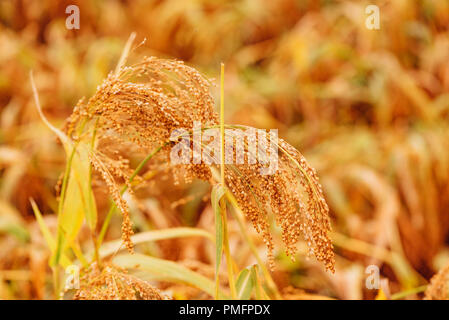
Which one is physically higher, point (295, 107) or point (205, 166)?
point (295, 107)

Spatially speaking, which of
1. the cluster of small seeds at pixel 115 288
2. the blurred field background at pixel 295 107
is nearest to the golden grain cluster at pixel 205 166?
the cluster of small seeds at pixel 115 288

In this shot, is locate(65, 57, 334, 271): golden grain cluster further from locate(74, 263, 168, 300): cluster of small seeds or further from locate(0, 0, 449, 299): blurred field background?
locate(0, 0, 449, 299): blurred field background

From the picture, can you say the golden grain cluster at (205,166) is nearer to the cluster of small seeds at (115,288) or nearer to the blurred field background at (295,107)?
the cluster of small seeds at (115,288)

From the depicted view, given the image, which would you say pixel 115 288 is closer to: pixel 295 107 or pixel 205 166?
pixel 205 166

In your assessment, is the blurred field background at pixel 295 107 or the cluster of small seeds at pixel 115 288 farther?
the blurred field background at pixel 295 107

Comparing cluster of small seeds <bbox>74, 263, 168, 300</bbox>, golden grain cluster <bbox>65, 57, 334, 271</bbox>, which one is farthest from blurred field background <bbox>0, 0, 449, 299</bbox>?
golden grain cluster <bbox>65, 57, 334, 271</bbox>

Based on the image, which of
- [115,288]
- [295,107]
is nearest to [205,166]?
[115,288]
